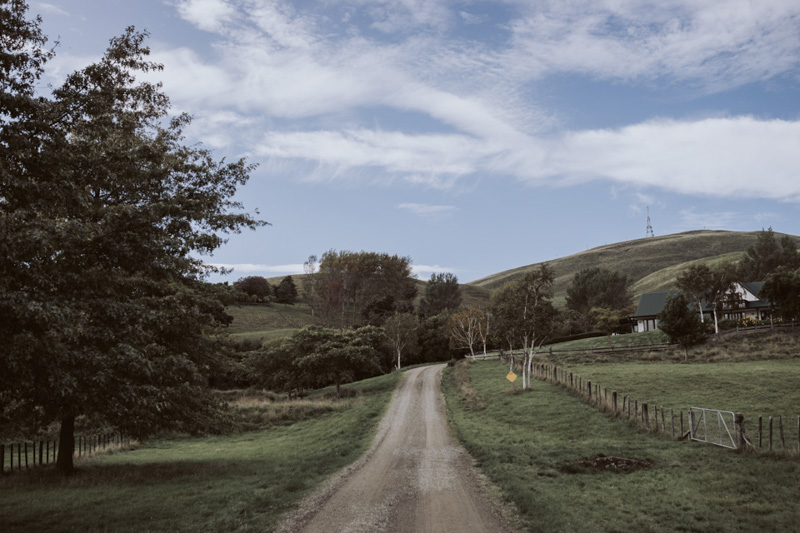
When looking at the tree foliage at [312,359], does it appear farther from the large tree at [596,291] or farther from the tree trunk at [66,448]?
the large tree at [596,291]

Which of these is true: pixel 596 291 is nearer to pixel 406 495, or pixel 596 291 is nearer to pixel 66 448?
pixel 406 495

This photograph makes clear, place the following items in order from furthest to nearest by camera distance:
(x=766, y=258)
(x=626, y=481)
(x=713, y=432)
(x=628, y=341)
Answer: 1. (x=766, y=258)
2. (x=628, y=341)
3. (x=713, y=432)
4. (x=626, y=481)

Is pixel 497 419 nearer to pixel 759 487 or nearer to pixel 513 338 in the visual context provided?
pixel 513 338

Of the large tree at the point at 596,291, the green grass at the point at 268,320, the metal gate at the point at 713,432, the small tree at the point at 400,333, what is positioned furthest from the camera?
the large tree at the point at 596,291

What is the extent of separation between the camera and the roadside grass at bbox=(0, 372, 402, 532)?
1117cm

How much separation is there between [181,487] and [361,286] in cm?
9474

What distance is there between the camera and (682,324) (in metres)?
48.8

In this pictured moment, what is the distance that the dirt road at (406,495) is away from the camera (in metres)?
10.7

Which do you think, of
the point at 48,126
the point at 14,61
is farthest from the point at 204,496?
the point at 14,61

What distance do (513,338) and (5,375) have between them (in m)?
34.6

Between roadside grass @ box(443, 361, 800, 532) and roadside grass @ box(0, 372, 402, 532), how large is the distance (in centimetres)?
596

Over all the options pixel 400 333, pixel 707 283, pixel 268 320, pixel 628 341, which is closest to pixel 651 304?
pixel 707 283

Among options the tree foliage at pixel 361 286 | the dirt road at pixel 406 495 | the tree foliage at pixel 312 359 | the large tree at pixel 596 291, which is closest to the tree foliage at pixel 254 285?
the tree foliage at pixel 361 286

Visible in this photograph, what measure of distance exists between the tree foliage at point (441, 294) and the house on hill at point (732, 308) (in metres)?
41.7
